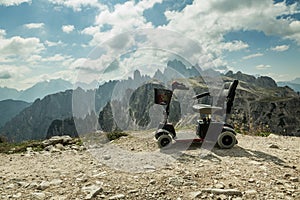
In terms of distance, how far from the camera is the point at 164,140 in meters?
10.1

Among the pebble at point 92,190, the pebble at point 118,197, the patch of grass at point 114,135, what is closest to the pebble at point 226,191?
the pebble at point 118,197

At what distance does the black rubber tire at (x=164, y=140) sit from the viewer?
10.1 meters

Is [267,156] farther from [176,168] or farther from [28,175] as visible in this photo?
[28,175]

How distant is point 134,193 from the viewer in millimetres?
5609

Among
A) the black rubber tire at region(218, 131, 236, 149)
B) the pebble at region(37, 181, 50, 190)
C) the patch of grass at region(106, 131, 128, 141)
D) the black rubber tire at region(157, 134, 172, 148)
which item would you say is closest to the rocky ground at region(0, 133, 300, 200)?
the pebble at region(37, 181, 50, 190)

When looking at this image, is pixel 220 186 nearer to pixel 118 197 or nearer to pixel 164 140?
pixel 118 197

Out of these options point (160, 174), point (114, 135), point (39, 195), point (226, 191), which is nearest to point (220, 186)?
point (226, 191)

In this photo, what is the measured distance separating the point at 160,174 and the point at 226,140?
4.08 meters

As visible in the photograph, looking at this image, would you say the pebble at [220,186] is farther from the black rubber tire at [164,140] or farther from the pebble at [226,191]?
the black rubber tire at [164,140]

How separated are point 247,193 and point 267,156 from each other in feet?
12.0

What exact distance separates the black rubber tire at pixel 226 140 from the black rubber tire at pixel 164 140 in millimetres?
1941

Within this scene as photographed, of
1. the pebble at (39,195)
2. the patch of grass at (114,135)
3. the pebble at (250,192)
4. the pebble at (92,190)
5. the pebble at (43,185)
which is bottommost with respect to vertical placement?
the pebble at (39,195)

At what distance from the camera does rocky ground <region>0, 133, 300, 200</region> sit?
5.61m

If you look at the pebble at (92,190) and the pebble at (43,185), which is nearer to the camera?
the pebble at (92,190)
